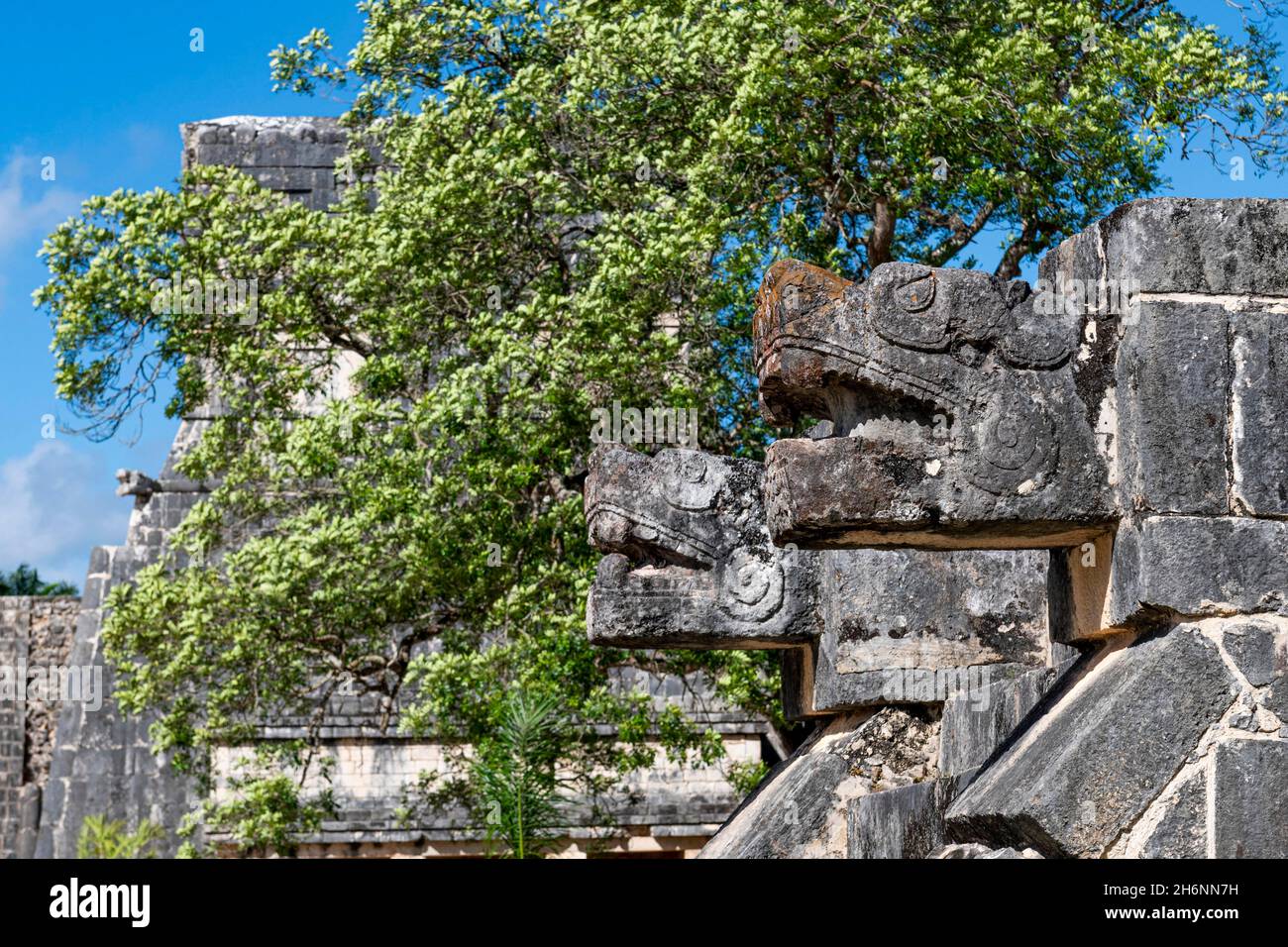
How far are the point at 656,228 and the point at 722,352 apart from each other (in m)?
0.90

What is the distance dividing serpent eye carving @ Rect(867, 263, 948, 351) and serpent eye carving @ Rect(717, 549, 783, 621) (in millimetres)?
1849

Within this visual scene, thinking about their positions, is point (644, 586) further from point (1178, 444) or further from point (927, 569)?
point (1178, 444)

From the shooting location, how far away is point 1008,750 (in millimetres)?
4117

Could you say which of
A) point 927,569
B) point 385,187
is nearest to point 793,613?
point 927,569

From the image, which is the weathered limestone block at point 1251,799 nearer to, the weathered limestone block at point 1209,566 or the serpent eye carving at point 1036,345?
the weathered limestone block at point 1209,566

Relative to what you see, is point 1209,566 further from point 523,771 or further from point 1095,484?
point 523,771

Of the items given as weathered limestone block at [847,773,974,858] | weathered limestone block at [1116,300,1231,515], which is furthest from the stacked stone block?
weathered limestone block at [1116,300,1231,515]

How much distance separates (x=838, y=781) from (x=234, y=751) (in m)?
10.6

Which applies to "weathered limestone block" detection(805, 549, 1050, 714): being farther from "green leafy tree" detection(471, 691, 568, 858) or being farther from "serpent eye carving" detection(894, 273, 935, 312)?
"green leafy tree" detection(471, 691, 568, 858)

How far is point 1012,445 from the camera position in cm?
386

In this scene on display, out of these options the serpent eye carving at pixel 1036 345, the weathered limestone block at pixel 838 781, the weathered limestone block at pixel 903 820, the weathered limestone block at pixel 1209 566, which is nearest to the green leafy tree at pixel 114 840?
the weathered limestone block at pixel 838 781

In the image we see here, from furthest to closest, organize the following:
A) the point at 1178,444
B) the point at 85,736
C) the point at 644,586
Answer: the point at 85,736, the point at 644,586, the point at 1178,444

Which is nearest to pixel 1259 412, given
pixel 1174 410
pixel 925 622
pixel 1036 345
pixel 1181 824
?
pixel 1174 410
